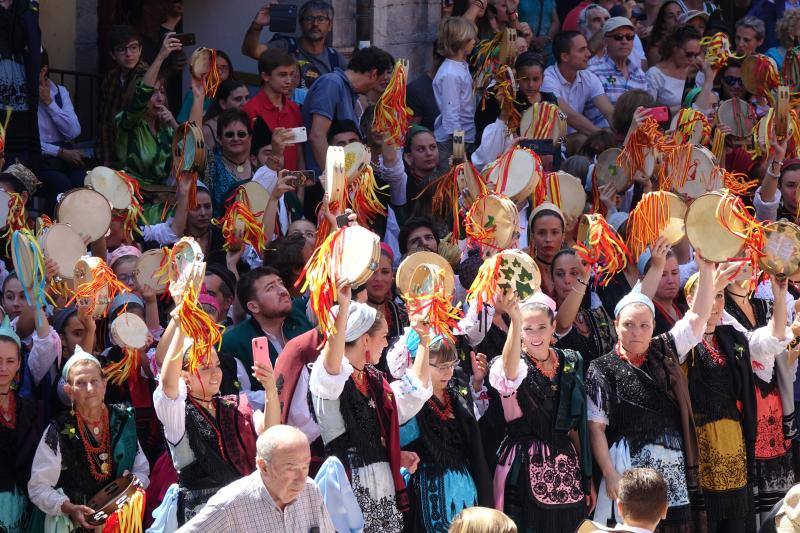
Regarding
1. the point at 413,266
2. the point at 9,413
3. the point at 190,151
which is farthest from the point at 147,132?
the point at 9,413

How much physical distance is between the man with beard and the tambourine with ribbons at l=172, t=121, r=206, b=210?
4.30 ft

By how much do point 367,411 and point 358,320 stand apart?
1.34ft

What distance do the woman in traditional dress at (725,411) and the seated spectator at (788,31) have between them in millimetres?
4559

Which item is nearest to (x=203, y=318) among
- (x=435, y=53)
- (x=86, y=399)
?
(x=86, y=399)

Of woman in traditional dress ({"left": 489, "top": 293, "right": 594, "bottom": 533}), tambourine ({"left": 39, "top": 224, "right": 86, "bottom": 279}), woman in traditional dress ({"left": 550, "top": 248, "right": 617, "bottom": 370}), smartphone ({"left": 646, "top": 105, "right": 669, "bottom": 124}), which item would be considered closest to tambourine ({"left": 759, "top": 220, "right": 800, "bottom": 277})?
woman in traditional dress ({"left": 550, "top": 248, "right": 617, "bottom": 370})

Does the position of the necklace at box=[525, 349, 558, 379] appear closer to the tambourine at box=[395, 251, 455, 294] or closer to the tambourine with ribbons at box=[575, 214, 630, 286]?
the tambourine at box=[395, 251, 455, 294]

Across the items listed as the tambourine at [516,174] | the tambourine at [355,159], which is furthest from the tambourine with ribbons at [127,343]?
the tambourine at [516,174]

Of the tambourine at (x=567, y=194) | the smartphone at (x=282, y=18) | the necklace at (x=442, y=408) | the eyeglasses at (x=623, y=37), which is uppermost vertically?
the smartphone at (x=282, y=18)

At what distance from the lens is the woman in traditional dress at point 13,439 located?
271 inches

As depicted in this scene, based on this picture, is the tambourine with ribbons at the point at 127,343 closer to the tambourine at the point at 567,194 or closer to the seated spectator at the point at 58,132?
the seated spectator at the point at 58,132

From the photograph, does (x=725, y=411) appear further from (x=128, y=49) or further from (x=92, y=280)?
(x=128, y=49)

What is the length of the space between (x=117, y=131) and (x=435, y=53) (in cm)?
282

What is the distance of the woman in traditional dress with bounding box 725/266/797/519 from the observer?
798cm

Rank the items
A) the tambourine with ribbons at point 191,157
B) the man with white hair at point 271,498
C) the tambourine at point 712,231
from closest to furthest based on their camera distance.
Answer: the man with white hair at point 271,498 < the tambourine at point 712,231 < the tambourine with ribbons at point 191,157
